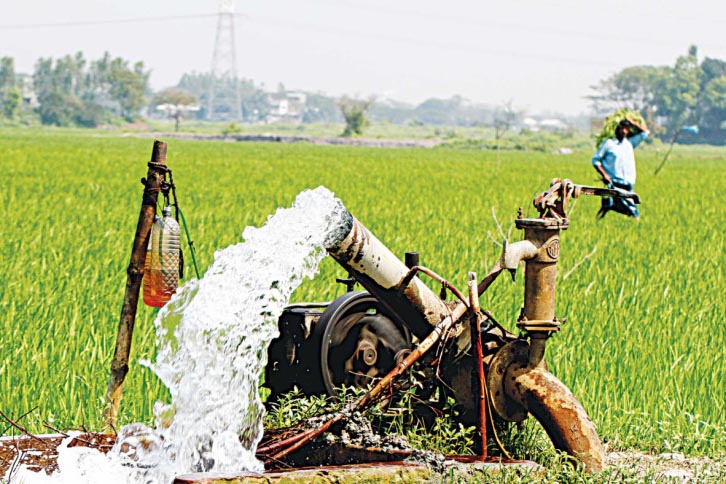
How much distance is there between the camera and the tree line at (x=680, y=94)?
11031cm

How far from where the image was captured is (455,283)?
8.98 meters

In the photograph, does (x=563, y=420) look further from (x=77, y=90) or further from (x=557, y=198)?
(x=77, y=90)

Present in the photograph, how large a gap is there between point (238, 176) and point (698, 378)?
65.6ft

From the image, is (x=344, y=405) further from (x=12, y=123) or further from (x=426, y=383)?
(x=12, y=123)

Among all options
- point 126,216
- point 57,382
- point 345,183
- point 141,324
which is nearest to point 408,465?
point 57,382

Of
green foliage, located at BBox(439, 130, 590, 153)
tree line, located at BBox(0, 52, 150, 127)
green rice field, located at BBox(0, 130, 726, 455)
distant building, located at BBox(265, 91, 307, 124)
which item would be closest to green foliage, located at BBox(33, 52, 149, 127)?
tree line, located at BBox(0, 52, 150, 127)

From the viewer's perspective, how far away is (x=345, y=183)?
23828 millimetres

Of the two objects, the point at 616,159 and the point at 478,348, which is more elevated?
the point at 616,159

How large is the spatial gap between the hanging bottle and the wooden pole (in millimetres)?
32

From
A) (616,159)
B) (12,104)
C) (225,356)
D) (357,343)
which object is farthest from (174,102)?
(225,356)

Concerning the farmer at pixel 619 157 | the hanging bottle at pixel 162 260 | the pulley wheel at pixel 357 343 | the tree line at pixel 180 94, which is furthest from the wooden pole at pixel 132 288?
the tree line at pixel 180 94

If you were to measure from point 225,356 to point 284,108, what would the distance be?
18426cm

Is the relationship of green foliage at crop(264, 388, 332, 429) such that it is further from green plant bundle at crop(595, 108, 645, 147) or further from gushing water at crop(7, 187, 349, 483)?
green plant bundle at crop(595, 108, 645, 147)

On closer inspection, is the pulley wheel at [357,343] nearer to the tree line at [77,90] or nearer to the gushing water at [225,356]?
the gushing water at [225,356]
